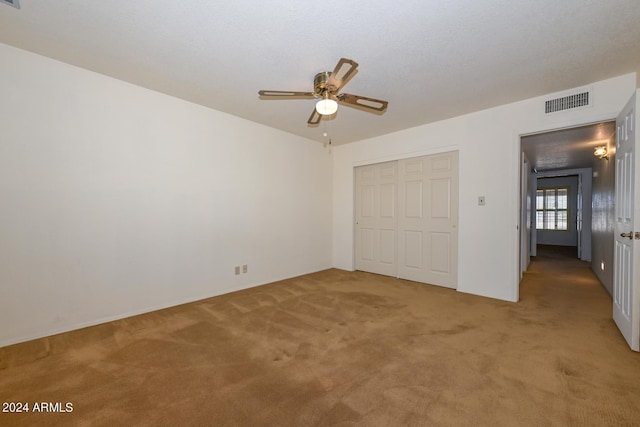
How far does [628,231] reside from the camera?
8.12 ft

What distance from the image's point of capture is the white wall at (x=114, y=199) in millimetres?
2506

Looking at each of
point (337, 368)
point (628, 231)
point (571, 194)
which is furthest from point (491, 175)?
point (571, 194)

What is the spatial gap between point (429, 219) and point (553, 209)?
8.20m

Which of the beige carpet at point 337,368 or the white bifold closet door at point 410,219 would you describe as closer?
the beige carpet at point 337,368

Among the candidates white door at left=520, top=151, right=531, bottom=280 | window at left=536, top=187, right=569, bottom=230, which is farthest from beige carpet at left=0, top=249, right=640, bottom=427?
window at left=536, top=187, right=569, bottom=230

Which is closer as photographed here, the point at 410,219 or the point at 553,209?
the point at 410,219

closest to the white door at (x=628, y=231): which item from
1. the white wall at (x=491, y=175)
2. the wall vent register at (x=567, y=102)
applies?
the wall vent register at (x=567, y=102)

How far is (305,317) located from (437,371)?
149 centimetres

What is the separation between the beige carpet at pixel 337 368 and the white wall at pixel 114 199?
40 centimetres

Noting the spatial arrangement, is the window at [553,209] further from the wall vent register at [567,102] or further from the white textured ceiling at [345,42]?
the white textured ceiling at [345,42]

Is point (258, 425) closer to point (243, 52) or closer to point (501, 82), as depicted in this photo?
point (243, 52)

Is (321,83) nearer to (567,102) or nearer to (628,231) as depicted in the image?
(567,102)

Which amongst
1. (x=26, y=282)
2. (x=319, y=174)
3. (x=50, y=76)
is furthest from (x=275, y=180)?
(x=26, y=282)

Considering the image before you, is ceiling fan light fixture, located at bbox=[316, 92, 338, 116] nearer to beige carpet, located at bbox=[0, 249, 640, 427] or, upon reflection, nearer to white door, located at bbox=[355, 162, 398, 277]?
beige carpet, located at bbox=[0, 249, 640, 427]
